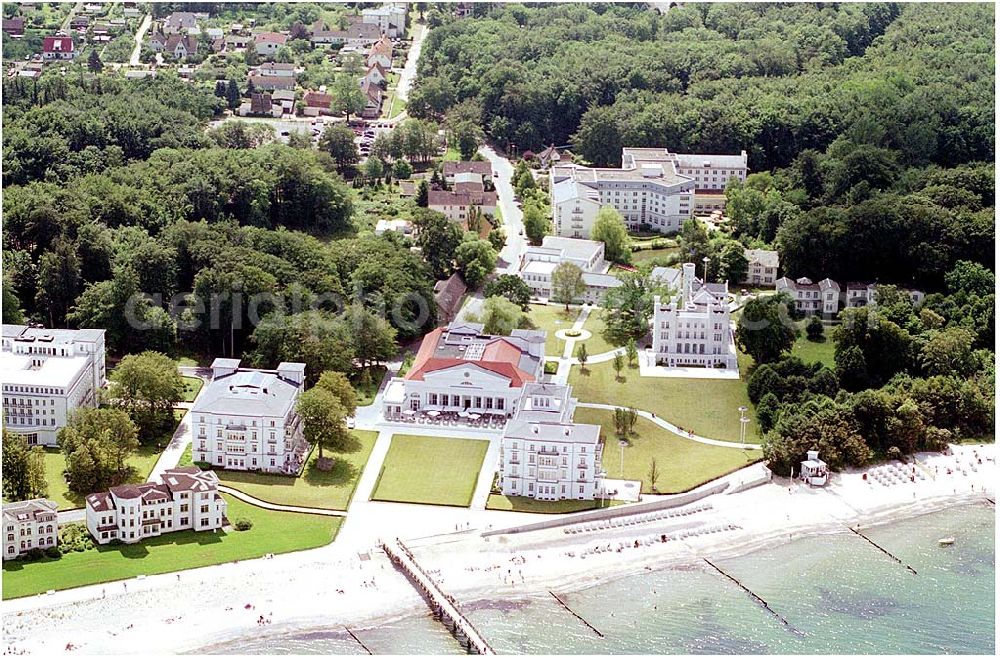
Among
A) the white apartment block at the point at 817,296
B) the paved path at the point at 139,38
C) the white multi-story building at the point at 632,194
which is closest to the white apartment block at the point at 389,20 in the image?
the paved path at the point at 139,38

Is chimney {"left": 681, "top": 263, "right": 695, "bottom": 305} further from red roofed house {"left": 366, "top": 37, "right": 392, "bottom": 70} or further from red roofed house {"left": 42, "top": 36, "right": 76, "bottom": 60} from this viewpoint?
red roofed house {"left": 42, "top": 36, "right": 76, "bottom": 60}

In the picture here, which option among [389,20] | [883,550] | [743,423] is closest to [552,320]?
[743,423]

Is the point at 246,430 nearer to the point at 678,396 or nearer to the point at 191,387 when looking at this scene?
the point at 191,387

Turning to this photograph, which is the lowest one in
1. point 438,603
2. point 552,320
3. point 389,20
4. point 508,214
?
point 438,603

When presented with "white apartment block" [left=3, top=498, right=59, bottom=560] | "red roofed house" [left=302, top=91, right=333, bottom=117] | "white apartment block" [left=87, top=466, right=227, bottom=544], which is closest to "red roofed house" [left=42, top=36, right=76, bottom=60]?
"red roofed house" [left=302, top=91, right=333, bottom=117]

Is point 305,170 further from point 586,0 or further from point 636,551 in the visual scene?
point 586,0

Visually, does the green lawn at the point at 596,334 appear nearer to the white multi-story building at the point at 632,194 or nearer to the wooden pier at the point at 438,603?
the white multi-story building at the point at 632,194
